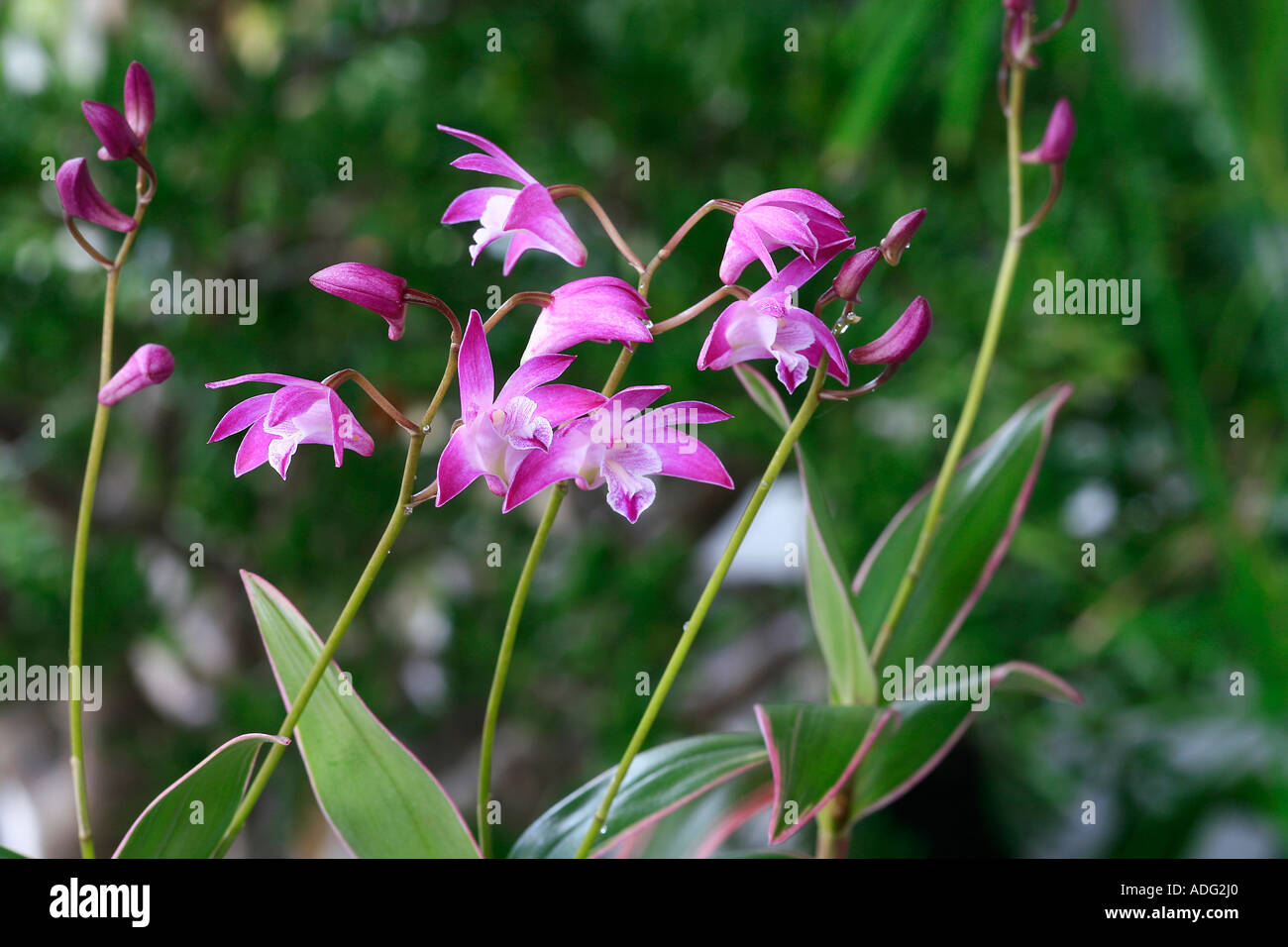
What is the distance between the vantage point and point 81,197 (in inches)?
8.6

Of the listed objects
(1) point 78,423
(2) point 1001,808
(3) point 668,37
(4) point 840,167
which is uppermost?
(3) point 668,37

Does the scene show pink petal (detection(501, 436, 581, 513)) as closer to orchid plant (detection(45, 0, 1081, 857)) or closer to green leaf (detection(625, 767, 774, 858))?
orchid plant (detection(45, 0, 1081, 857))

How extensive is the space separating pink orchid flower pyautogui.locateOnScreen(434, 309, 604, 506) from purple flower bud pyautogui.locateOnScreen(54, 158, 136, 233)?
0.09 metres

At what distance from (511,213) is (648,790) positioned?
0.15 meters

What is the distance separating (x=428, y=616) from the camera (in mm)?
1133

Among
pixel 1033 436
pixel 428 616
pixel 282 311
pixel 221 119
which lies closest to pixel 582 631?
pixel 428 616

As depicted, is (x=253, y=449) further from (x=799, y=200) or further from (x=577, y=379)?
(x=577, y=379)

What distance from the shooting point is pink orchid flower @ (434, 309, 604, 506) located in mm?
190

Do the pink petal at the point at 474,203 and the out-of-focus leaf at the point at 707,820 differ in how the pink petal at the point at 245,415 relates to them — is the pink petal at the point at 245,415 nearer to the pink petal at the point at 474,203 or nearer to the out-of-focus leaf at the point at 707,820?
the pink petal at the point at 474,203

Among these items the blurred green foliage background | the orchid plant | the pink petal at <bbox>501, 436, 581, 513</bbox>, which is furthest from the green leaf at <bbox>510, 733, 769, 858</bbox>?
the blurred green foliage background

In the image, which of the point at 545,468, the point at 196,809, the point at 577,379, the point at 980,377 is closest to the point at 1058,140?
the point at 980,377

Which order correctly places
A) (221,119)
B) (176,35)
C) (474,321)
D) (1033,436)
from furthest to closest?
(176,35), (221,119), (1033,436), (474,321)
